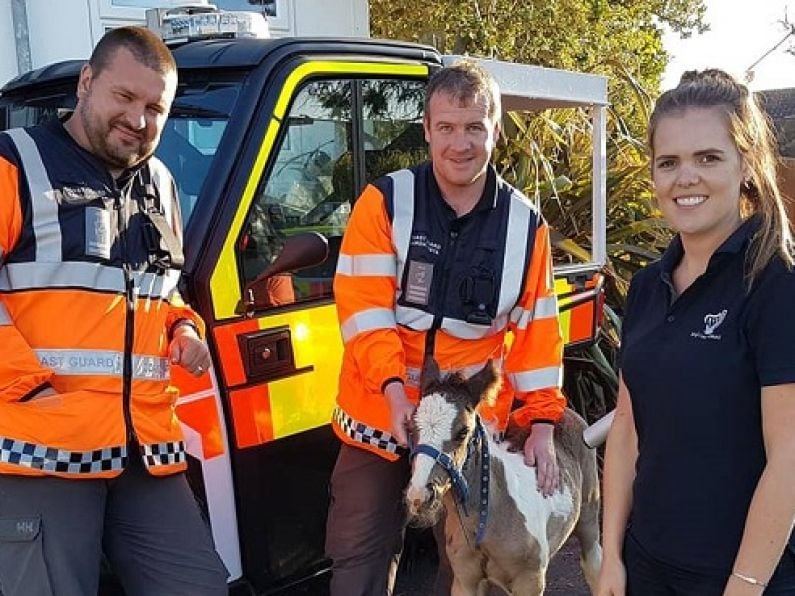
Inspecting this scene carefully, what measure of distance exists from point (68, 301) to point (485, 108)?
4.21 feet

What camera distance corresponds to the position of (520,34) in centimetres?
1011

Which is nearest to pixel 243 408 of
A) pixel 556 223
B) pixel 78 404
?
pixel 78 404

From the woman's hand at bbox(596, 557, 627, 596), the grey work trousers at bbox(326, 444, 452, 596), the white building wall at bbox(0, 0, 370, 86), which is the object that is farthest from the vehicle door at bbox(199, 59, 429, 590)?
the white building wall at bbox(0, 0, 370, 86)

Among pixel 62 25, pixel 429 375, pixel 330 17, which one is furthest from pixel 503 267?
pixel 330 17

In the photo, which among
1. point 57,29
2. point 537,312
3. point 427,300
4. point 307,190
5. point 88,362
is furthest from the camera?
point 57,29

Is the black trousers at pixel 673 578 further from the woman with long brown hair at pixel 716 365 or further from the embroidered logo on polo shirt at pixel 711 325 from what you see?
the embroidered logo on polo shirt at pixel 711 325

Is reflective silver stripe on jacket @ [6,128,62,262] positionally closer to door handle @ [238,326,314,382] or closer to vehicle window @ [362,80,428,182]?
door handle @ [238,326,314,382]

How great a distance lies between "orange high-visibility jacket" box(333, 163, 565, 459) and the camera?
278 centimetres

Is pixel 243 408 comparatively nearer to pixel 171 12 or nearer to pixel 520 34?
pixel 171 12

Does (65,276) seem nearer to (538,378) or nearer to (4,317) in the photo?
(4,317)

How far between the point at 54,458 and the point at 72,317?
35 centimetres

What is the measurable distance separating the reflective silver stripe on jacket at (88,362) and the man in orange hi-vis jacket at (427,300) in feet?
2.16

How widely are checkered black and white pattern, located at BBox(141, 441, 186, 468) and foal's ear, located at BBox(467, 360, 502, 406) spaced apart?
0.84m

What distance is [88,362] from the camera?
233cm
